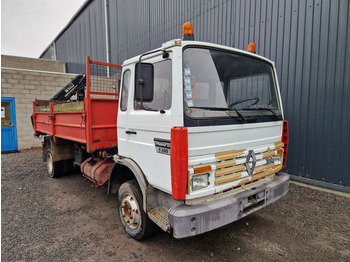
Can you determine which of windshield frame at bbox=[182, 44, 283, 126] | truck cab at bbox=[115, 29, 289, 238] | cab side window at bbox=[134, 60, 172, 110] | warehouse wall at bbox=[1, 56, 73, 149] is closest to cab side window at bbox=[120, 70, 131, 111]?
truck cab at bbox=[115, 29, 289, 238]

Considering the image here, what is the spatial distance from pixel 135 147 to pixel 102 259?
55.8 inches

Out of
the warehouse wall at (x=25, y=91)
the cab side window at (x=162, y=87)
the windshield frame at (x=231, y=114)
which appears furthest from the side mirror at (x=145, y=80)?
the warehouse wall at (x=25, y=91)

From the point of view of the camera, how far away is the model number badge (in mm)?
A: 2328

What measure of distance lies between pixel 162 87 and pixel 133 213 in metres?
1.75

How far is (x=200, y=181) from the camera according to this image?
2312 millimetres

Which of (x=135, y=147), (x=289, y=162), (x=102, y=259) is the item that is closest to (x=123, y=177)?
(x=135, y=147)

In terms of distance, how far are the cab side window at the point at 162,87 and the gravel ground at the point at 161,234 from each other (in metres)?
1.87

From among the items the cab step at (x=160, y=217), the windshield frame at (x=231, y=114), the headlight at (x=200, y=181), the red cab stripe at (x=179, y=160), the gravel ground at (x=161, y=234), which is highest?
the windshield frame at (x=231, y=114)

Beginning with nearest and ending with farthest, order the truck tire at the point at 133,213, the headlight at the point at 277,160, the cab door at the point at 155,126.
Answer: the cab door at the point at 155,126 → the truck tire at the point at 133,213 → the headlight at the point at 277,160

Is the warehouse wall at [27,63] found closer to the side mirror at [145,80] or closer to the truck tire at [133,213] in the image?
the truck tire at [133,213]

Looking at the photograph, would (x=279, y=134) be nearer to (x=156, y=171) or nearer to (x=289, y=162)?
(x=156, y=171)

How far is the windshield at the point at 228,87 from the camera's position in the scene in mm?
2342

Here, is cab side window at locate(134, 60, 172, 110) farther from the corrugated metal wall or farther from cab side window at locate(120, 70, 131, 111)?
the corrugated metal wall

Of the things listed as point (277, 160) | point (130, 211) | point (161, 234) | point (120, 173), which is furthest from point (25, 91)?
point (277, 160)
